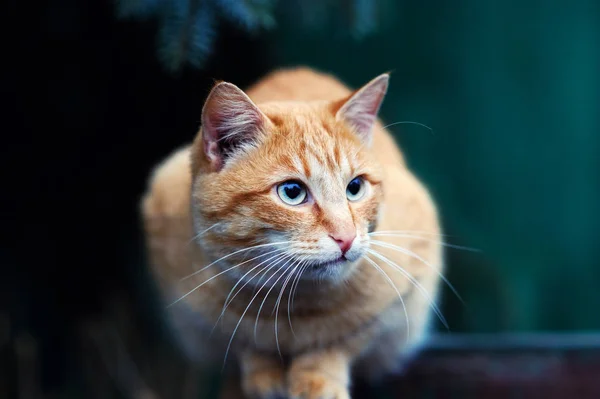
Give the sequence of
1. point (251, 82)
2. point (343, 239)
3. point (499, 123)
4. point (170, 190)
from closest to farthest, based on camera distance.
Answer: point (343, 239) < point (170, 190) < point (251, 82) < point (499, 123)

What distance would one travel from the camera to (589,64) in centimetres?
223

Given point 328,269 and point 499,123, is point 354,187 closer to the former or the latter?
point 328,269

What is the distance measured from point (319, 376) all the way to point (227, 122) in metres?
0.53

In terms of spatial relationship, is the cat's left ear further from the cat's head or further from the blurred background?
the blurred background

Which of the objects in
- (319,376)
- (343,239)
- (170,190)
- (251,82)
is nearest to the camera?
(343,239)

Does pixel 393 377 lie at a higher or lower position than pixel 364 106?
lower

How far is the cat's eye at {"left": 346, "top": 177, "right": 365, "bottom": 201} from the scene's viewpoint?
1.14m

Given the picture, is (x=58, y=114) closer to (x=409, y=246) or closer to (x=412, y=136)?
(x=412, y=136)

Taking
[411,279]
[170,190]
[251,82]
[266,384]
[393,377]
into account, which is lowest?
[393,377]

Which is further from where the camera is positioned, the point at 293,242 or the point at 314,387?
Answer: the point at 314,387

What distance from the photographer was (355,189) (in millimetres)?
1151

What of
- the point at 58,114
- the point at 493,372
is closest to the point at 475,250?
the point at 493,372

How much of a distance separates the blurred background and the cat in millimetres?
536

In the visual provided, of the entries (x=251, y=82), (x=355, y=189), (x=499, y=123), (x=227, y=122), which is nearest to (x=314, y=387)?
(x=355, y=189)
